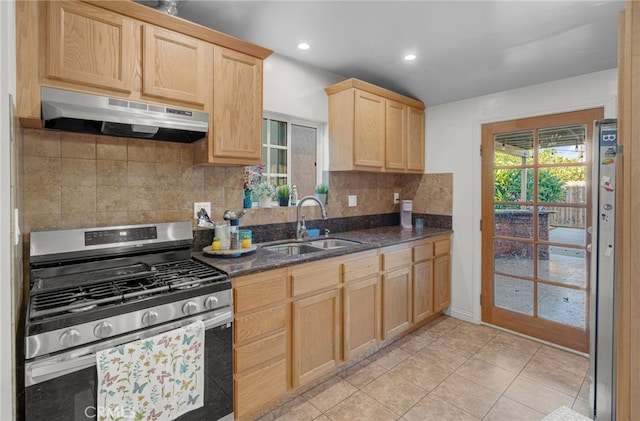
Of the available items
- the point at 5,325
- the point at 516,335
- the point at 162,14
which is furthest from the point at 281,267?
the point at 516,335

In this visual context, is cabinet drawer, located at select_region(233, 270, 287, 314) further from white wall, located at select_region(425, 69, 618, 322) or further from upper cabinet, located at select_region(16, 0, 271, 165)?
white wall, located at select_region(425, 69, 618, 322)

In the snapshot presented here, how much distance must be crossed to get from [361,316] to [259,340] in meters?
0.89

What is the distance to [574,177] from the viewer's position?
2648mm

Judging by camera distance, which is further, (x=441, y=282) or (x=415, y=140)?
(x=415, y=140)

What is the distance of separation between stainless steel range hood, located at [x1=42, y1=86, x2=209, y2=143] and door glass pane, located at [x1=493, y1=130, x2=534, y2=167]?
8.83 ft

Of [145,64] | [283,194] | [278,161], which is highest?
[145,64]

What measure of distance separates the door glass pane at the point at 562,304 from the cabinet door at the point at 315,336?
1.97 meters

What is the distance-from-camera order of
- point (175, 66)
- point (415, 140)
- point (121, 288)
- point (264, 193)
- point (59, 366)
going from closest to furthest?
point (59, 366) → point (121, 288) → point (175, 66) → point (264, 193) → point (415, 140)

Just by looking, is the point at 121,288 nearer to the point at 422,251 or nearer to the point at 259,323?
the point at 259,323

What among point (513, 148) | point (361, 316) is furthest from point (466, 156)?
point (361, 316)

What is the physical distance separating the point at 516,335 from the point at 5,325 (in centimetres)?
352

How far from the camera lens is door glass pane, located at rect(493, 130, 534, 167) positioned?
288 cm

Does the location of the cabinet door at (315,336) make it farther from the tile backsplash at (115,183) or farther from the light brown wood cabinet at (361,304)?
the tile backsplash at (115,183)

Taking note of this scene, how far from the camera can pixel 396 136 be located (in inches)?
124
